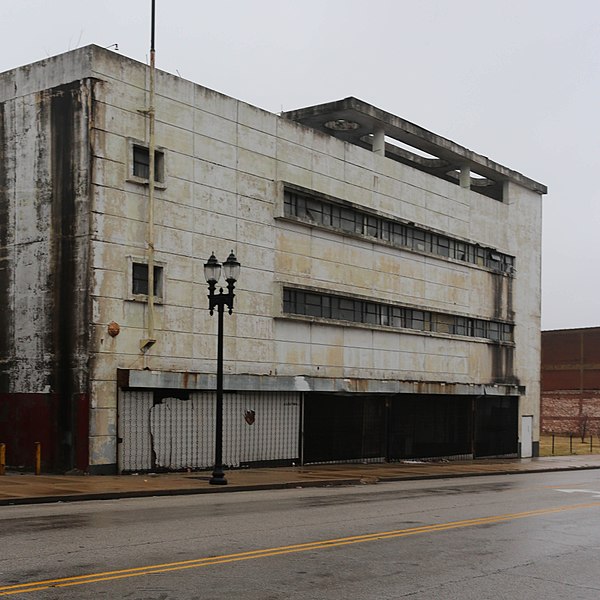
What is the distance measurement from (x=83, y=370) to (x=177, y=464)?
4324 millimetres

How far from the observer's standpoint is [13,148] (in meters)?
27.0

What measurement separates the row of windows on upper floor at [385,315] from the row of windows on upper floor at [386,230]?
8.52 feet

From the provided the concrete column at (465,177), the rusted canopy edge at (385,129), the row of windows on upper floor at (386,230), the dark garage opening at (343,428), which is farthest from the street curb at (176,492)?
the concrete column at (465,177)

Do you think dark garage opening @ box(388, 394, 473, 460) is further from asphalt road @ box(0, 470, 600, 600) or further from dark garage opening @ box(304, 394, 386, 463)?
asphalt road @ box(0, 470, 600, 600)

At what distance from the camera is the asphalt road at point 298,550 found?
9.43m

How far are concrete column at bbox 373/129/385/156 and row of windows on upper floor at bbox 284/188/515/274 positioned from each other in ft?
9.02

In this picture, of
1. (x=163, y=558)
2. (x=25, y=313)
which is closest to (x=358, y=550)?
(x=163, y=558)

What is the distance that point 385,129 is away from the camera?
122 feet

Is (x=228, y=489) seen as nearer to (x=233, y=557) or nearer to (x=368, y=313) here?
(x=233, y=557)

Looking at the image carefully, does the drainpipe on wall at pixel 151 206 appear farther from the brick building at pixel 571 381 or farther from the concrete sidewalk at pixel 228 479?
the brick building at pixel 571 381

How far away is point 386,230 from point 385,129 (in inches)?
160

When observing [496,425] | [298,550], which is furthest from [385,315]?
[298,550]

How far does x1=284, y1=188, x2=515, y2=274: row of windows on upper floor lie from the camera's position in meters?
32.7

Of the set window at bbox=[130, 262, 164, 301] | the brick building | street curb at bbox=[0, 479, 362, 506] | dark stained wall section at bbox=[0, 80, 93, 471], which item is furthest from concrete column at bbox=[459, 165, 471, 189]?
the brick building
